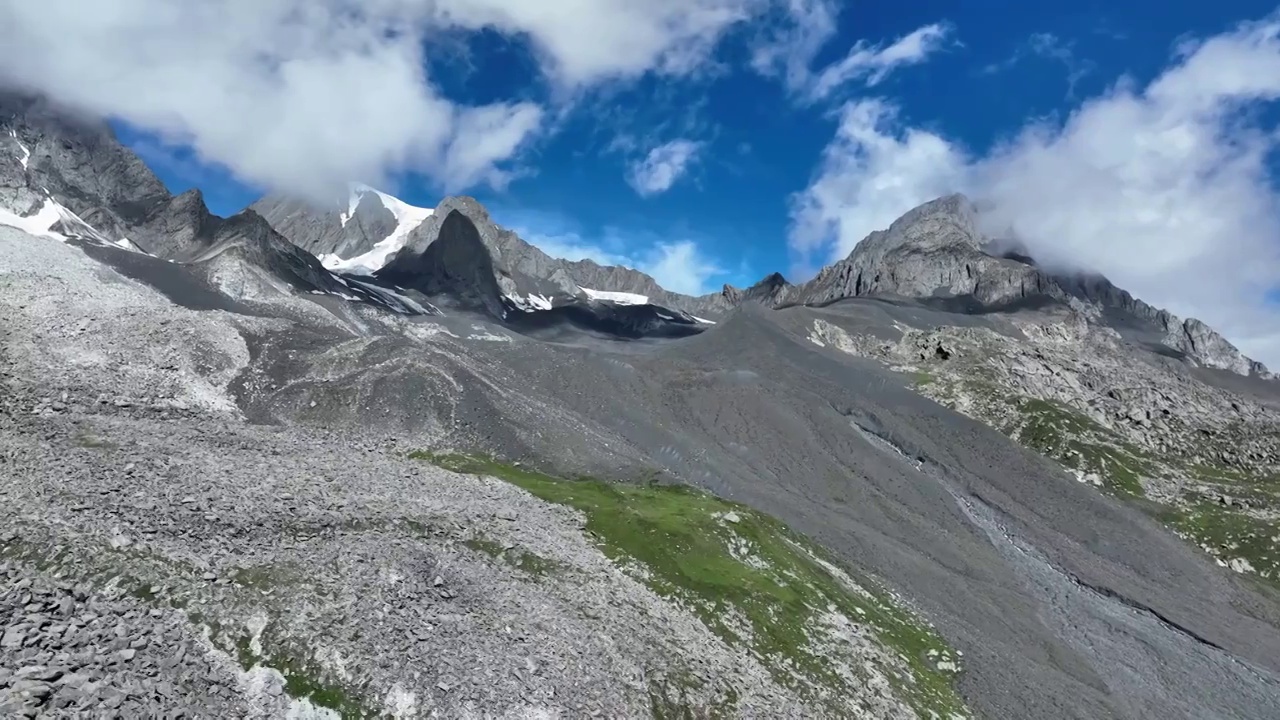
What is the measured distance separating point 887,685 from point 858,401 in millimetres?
97284

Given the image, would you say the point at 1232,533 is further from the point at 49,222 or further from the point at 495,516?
the point at 49,222

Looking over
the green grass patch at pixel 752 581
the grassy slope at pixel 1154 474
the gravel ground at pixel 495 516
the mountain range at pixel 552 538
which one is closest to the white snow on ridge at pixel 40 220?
the mountain range at pixel 552 538

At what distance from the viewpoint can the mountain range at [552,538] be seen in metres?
32.9

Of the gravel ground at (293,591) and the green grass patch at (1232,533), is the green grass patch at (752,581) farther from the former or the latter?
the green grass patch at (1232,533)

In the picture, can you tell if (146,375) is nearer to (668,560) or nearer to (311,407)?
(311,407)

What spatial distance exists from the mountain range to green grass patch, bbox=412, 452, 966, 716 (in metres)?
0.35

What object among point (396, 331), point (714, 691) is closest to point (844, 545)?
point (714, 691)

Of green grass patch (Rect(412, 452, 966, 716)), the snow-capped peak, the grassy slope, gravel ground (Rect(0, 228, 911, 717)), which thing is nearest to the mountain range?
gravel ground (Rect(0, 228, 911, 717))

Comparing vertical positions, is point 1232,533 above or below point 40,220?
above

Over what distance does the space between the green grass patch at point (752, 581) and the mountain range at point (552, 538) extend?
0.35 metres

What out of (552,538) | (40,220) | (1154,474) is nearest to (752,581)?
(552,538)

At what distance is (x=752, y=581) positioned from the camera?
5556 centimetres

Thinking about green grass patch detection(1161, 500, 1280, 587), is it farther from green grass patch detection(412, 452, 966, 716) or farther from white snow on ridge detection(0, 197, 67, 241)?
white snow on ridge detection(0, 197, 67, 241)

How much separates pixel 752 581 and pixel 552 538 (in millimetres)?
16009
